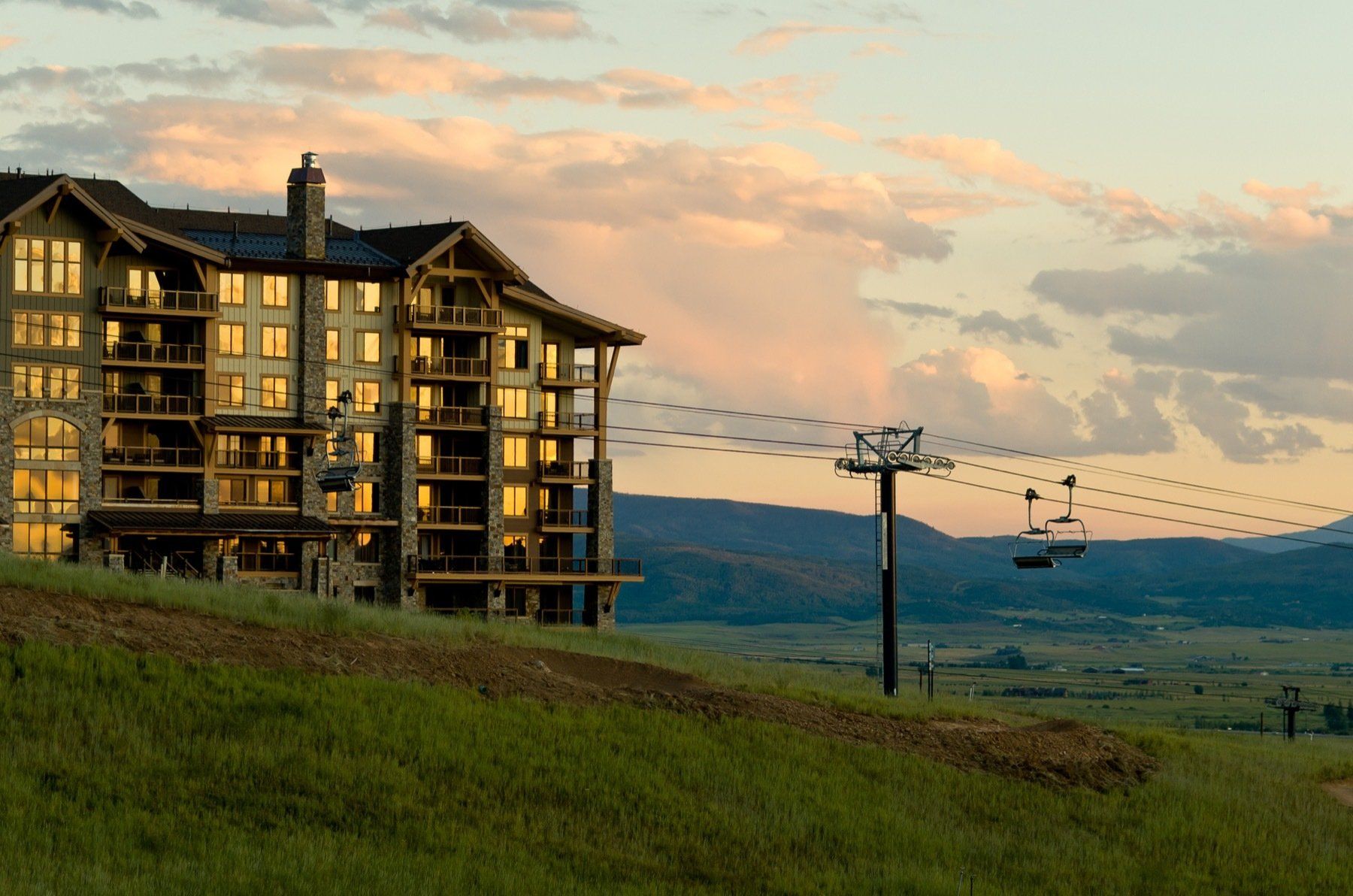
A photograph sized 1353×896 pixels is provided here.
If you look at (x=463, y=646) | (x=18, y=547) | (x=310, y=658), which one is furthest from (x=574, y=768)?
(x=18, y=547)

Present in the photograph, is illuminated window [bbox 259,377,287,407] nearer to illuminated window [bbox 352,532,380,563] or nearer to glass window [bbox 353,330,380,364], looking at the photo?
glass window [bbox 353,330,380,364]

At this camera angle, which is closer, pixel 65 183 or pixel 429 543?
pixel 65 183

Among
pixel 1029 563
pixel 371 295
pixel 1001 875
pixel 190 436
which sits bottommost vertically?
pixel 1001 875

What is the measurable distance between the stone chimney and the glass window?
165 inches

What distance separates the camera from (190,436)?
8156 cm

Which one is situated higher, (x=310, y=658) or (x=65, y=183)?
(x=65, y=183)

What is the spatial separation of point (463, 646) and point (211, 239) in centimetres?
4171

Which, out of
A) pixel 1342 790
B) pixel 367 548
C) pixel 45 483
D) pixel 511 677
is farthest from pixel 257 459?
pixel 1342 790

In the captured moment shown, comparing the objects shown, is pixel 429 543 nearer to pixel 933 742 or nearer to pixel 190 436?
pixel 190 436

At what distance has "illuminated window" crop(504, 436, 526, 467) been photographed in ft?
299

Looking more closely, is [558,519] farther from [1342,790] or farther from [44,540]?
[1342,790]

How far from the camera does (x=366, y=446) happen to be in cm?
8625

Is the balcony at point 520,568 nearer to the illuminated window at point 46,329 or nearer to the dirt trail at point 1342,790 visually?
the illuminated window at point 46,329

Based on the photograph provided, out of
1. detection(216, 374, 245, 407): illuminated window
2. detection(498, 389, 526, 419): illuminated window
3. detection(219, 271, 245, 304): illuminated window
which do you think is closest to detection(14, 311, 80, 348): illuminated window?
detection(216, 374, 245, 407): illuminated window
